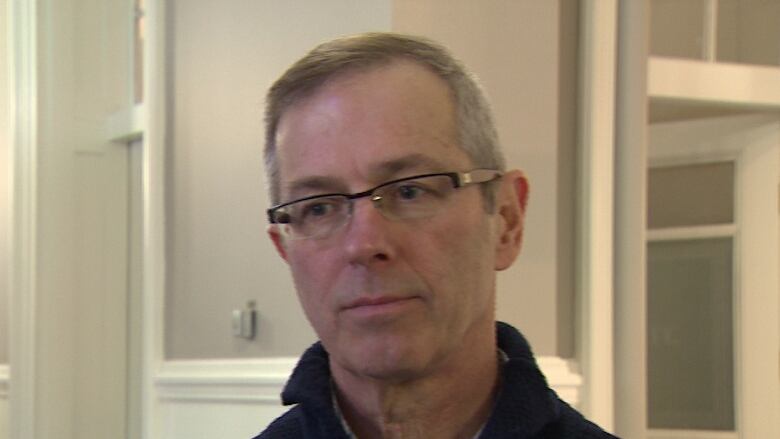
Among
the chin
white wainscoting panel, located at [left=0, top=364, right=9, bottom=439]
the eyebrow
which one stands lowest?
white wainscoting panel, located at [left=0, top=364, right=9, bottom=439]

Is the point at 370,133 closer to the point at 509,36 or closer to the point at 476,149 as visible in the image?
the point at 476,149

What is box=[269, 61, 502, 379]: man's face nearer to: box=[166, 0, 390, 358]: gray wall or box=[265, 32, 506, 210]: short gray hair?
box=[265, 32, 506, 210]: short gray hair

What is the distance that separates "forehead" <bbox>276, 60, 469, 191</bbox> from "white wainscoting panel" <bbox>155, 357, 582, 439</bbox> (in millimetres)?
1111

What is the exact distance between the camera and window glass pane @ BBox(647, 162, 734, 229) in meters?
2.97

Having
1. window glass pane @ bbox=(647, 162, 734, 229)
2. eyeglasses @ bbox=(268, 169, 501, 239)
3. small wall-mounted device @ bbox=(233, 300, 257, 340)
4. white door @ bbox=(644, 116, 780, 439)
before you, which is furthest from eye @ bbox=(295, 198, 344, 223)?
window glass pane @ bbox=(647, 162, 734, 229)

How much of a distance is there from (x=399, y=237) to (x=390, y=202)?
0.04 metres

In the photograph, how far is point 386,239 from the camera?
98cm

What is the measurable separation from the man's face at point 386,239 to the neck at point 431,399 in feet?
0.08

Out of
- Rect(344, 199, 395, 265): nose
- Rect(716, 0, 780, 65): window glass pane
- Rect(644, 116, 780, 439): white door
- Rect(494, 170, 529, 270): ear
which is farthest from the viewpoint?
Rect(644, 116, 780, 439): white door

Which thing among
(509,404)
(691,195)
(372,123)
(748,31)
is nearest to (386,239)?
(372,123)

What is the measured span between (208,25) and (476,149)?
5.31ft

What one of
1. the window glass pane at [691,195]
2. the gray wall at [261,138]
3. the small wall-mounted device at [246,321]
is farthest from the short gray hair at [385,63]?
the window glass pane at [691,195]

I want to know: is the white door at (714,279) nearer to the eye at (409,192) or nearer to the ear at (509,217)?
the ear at (509,217)

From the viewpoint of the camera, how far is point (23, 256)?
126 inches
